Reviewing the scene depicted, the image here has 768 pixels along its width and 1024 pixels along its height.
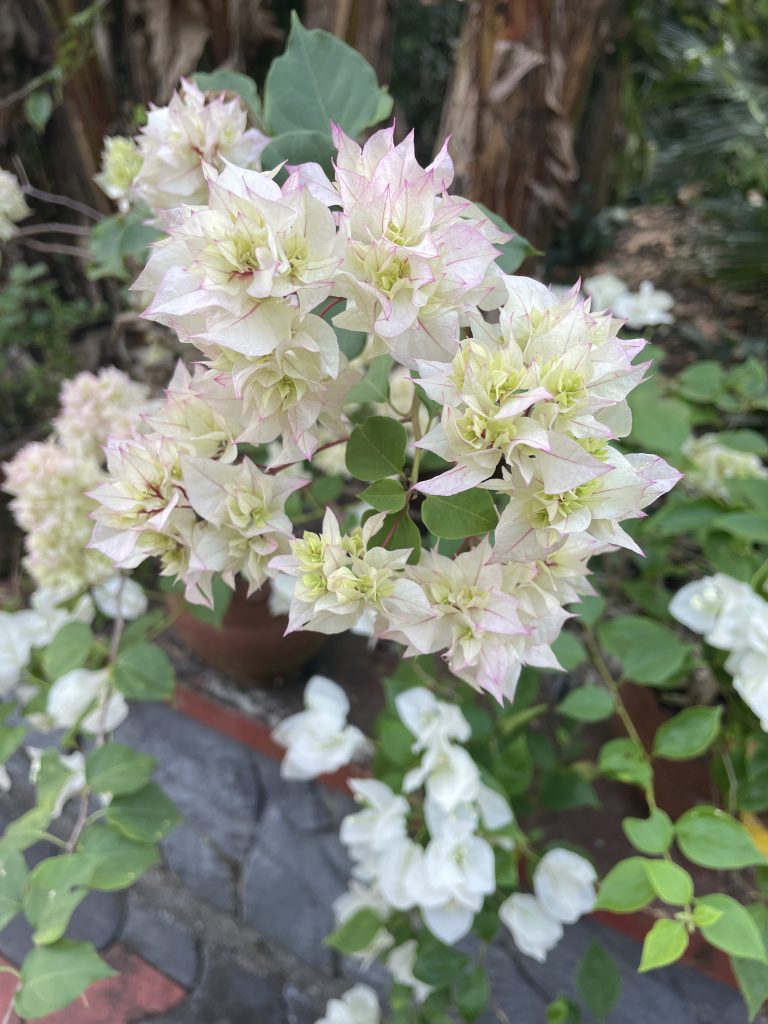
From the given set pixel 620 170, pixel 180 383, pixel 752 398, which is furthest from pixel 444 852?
pixel 620 170

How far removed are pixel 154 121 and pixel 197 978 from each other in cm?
111

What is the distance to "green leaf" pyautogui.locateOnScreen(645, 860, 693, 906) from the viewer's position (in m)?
0.51

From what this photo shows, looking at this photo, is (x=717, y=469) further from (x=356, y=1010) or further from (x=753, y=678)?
(x=356, y=1010)

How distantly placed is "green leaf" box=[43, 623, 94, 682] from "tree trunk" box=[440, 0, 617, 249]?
84 centimetres

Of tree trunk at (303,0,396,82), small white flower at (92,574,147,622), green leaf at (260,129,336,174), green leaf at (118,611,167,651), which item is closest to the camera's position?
green leaf at (260,129,336,174)

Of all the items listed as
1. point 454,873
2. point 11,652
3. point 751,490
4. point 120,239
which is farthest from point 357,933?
point 120,239

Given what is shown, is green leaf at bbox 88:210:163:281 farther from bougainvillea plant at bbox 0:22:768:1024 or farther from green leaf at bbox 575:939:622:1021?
green leaf at bbox 575:939:622:1021

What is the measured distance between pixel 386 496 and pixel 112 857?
0.44 meters

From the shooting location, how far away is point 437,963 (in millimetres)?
668

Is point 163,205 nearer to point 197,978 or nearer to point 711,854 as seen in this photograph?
point 711,854

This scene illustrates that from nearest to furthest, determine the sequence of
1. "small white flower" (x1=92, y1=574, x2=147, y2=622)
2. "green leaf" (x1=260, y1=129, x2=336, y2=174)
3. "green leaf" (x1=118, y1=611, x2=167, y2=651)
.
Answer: "green leaf" (x1=260, y1=129, x2=336, y2=174)
"green leaf" (x1=118, y1=611, x2=167, y2=651)
"small white flower" (x1=92, y1=574, x2=147, y2=622)

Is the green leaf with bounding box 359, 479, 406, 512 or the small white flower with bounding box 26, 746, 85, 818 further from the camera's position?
the small white flower with bounding box 26, 746, 85, 818

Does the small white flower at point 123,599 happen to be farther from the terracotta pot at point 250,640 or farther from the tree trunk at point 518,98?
the tree trunk at point 518,98

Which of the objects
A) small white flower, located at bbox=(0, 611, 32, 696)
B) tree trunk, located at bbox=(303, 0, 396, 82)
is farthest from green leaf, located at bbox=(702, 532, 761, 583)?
tree trunk, located at bbox=(303, 0, 396, 82)
